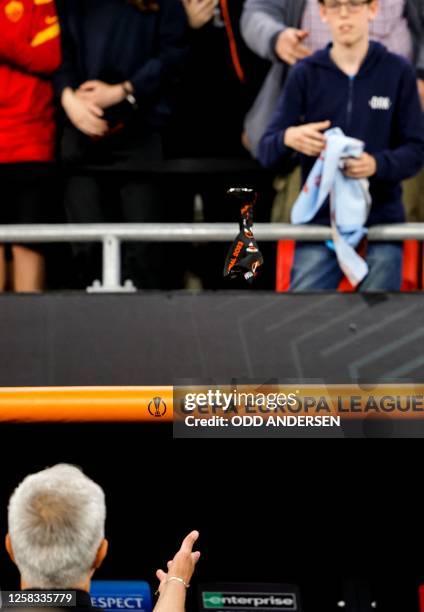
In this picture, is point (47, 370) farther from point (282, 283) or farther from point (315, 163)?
point (315, 163)

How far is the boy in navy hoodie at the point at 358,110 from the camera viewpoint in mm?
4477

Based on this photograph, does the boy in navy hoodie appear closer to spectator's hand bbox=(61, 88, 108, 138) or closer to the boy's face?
the boy's face

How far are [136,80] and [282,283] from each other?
1030mm

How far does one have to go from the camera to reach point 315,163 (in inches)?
175

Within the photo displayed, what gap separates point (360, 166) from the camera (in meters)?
4.38

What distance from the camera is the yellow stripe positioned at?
4.79 meters

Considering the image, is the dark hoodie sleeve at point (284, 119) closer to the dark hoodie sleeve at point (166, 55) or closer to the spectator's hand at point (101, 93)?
the dark hoodie sleeve at point (166, 55)

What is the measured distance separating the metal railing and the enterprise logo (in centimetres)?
156

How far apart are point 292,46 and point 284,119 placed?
1.18 ft

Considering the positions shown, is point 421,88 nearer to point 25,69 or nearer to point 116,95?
point 116,95

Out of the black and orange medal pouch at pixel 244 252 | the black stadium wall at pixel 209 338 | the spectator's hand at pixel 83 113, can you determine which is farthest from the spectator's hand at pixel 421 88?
the black and orange medal pouch at pixel 244 252

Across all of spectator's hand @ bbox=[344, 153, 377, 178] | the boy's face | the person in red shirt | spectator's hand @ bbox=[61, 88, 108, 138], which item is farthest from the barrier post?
the boy's face

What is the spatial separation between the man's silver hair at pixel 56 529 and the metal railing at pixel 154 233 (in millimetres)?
1000

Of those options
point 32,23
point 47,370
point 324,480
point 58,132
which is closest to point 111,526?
point 324,480
